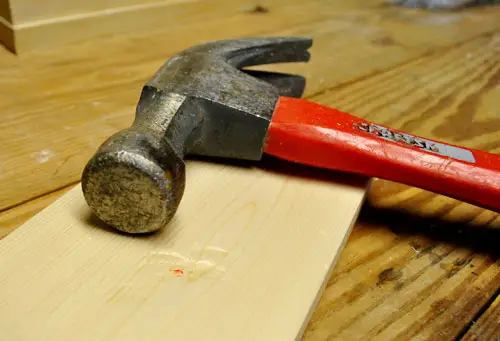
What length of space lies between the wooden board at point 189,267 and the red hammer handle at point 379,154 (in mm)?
55

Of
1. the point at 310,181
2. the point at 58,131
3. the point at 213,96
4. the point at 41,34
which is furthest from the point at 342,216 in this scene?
the point at 41,34

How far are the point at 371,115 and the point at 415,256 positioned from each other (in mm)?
411

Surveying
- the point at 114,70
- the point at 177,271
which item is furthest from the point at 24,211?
the point at 114,70

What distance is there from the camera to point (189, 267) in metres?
0.62

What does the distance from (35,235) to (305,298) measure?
0.32 m

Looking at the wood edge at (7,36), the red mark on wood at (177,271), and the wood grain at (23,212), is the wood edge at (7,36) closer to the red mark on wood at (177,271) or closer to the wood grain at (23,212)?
the wood grain at (23,212)

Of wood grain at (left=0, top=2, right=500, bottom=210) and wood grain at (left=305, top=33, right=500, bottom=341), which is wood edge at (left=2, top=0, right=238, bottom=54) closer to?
wood grain at (left=0, top=2, right=500, bottom=210)

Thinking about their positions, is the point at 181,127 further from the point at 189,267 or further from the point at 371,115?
the point at 371,115

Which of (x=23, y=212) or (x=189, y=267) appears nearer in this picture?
(x=189, y=267)

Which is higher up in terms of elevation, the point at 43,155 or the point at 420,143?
the point at 420,143

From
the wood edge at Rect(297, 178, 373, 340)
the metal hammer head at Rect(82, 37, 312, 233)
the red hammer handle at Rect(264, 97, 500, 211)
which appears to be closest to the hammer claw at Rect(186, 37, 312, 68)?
the metal hammer head at Rect(82, 37, 312, 233)

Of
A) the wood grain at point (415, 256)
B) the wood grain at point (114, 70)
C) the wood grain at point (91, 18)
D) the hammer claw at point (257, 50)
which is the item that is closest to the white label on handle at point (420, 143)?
the wood grain at point (415, 256)

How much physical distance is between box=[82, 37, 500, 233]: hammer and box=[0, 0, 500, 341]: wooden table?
3.9 inches

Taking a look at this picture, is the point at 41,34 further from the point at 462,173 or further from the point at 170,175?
the point at 462,173
